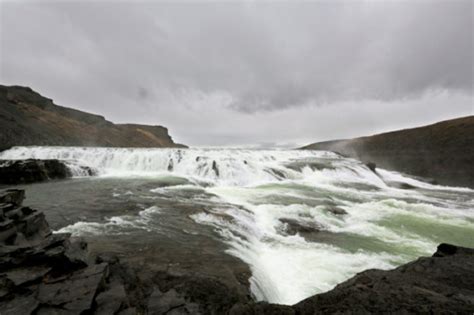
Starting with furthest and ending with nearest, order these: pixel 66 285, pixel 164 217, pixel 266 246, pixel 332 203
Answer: pixel 332 203, pixel 164 217, pixel 266 246, pixel 66 285

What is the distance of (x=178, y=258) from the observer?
5.01 meters

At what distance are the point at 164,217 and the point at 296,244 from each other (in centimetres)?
443

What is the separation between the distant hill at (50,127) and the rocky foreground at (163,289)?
34.0m

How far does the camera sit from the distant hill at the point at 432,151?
30.1 metres

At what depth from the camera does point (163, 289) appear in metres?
3.55

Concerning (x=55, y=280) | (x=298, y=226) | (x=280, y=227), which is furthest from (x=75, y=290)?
(x=298, y=226)

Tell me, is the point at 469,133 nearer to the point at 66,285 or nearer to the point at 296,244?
the point at 296,244

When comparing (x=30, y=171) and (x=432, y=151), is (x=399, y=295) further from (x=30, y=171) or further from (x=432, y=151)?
(x=432, y=151)

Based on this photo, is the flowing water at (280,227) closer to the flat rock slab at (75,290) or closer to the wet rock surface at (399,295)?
the wet rock surface at (399,295)

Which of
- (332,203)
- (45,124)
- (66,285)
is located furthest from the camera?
(45,124)

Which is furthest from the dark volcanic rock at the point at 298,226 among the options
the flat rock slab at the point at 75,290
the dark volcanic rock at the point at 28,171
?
the dark volcanic rock at the point at 28,171

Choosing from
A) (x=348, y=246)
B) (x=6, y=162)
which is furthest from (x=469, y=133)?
(x=6, y=162)

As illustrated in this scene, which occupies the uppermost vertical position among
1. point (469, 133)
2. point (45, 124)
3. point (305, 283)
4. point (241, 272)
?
point (45, 124)

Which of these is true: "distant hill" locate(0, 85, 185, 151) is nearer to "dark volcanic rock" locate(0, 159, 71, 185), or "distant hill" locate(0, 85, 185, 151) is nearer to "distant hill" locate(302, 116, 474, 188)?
"dark volcanic rock" locate(0, 159, 71, 185)
